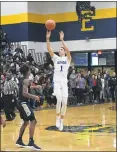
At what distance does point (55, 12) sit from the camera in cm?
2955

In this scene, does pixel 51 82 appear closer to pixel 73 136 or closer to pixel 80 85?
pixel 80 85

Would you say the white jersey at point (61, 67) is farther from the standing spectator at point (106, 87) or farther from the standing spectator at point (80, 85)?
the standing spectator at point (106, 87)

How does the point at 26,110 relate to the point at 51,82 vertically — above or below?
above

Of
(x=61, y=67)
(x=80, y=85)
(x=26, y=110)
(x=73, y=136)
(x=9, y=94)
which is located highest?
(x=61, y=67)

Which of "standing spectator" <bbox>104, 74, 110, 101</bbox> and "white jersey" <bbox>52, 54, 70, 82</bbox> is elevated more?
"white jersey" <bbox>52, 54, 70, 82</bbox>

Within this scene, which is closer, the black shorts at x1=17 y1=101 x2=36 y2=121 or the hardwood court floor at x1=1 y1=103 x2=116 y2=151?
the black shorts at x1=17 y1=101 x2=36 y2=121

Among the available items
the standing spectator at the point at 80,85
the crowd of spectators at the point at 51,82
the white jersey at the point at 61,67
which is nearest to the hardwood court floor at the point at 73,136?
the white jersey at the point at 61,67

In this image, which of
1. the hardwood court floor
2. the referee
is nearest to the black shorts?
the hardwood court floor

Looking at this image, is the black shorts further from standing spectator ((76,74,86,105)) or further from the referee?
standing spectator ((76,74,86,105))

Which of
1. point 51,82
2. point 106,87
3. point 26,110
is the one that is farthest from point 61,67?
point 106,87

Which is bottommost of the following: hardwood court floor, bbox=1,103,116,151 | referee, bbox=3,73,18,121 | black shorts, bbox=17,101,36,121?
hardwood court floor, bbox=1,103,116,151

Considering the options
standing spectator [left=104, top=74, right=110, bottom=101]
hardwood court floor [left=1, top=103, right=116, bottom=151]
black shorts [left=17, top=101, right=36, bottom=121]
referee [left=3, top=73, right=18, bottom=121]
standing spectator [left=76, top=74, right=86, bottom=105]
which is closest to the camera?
black shorts [left=17, top=101, right=36, bottom=121]

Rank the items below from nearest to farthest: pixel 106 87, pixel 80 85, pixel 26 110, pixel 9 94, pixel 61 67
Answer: pixel 26 110 < pixel 61 67 < pixel 9 94 < pixel 80 85 < pixel 106 87

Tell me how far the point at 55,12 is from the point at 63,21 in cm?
90
